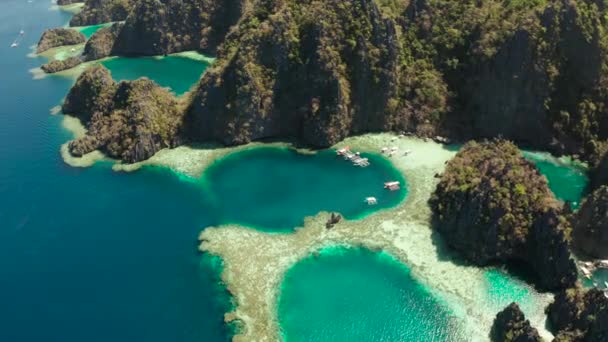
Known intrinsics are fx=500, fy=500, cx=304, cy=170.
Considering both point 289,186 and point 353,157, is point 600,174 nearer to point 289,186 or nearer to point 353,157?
point 353,157

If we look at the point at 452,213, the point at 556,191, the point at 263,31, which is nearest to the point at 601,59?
the point at 556,191

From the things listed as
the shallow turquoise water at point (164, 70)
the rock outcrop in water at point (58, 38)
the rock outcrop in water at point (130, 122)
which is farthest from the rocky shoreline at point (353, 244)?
the rock outcrop in water at point (58, 38)

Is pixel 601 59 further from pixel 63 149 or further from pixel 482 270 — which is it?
pixel 63 149

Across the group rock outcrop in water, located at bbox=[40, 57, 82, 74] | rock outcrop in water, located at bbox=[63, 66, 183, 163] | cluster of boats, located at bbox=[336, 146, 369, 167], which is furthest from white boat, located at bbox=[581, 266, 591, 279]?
rock outcrop in water, located at bbox=[40, 57, 82, 74]

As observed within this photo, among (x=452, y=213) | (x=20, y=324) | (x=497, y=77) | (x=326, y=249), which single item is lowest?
(x=20, y=324)

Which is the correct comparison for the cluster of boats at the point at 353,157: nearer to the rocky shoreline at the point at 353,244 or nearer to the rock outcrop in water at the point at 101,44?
the rocky shoreline at the point at 353,244

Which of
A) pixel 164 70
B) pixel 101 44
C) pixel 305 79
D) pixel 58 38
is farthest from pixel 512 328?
pixel 58 38
